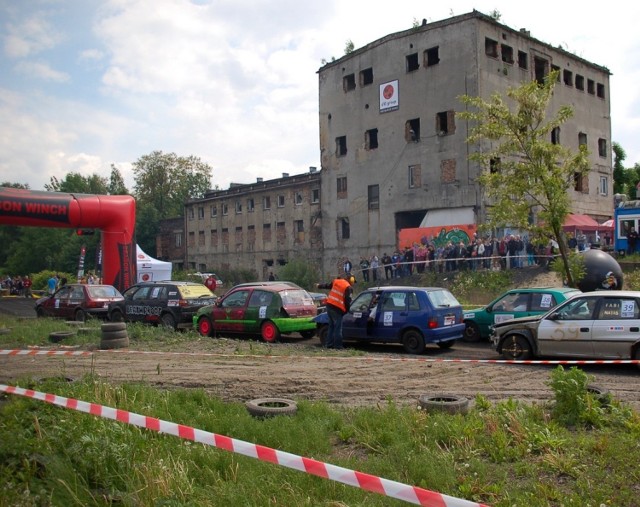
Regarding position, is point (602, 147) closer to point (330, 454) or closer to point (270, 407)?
point (270, 407)

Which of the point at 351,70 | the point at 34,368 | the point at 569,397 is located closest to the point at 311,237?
the point at 351,70

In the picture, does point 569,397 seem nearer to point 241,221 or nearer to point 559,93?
point 559,93

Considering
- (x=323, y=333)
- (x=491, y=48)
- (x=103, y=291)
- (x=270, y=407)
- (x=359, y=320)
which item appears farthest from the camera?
(x=491, y=48)

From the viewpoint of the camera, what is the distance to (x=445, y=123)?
38219 millimetres

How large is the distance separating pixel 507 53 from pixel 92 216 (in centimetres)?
2830

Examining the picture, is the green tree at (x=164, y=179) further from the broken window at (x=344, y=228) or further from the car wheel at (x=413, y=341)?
the car wheel at (x=413, y=341)

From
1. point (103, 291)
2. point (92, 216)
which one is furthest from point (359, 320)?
point (92, 216)

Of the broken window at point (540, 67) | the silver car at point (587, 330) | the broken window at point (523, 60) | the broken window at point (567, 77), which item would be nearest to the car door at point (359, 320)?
the silver car at point (587, 330)

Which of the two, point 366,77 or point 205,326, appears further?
point 366,77

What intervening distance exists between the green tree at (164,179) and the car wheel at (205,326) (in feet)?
210

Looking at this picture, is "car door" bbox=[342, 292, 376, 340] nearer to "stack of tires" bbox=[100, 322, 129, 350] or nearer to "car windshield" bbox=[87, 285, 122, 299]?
"stack of tires" bbox=[100, 322, 129, 350]

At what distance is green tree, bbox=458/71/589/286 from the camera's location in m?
15.8

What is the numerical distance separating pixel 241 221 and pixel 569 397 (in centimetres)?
4964

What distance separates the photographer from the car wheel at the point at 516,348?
11.4 metres
